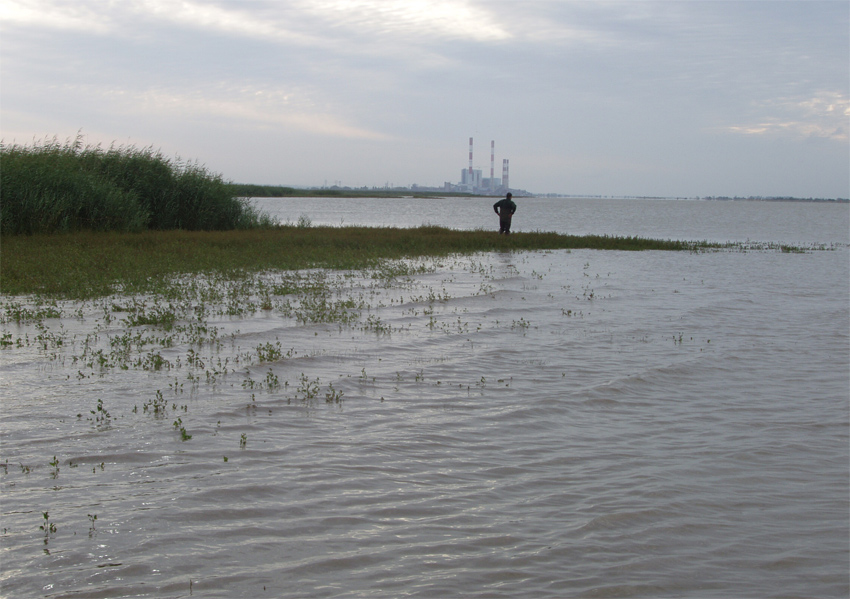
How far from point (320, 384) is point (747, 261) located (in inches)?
891

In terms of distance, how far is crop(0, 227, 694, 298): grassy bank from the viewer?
1551 cm

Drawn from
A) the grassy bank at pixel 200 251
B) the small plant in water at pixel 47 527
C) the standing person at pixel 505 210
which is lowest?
the small plant in water at pixel 47 527

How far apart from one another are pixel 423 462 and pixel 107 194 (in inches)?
938

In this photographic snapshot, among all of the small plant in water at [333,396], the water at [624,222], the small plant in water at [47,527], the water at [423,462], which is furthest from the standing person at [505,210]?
the small plant in water at [47,527]

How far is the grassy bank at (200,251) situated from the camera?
50.9 ft

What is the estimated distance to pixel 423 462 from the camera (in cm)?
608

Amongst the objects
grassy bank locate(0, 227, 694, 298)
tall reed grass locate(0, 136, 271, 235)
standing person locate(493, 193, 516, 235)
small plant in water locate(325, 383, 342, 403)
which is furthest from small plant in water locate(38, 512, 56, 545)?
standing person locate(493, 193, 516, 235)

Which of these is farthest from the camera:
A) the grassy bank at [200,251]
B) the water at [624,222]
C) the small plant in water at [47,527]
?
the water at [624,222]

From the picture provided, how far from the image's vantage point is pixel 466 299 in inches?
617

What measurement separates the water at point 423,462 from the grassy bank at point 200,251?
12.4ft

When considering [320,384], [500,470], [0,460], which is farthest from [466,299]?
[0,460]

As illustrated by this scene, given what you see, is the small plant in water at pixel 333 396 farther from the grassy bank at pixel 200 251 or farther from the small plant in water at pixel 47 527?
the grassy bank at pixel 200 251

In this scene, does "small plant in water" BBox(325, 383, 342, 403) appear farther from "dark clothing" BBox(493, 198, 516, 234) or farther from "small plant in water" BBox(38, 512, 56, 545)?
"dark clothing" BBox(493, 198, 516, 234)

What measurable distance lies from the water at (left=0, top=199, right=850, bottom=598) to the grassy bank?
12.4 feet
